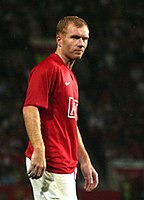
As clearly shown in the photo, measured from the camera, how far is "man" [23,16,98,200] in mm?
2771

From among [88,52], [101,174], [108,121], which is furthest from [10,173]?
[88,52]

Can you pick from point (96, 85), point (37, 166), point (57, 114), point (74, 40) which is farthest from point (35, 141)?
→ point (96, 85)

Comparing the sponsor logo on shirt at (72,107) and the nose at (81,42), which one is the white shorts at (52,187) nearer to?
the sponsor logo on shirt at (72,107)

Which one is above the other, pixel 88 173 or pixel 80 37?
pixel 80 37

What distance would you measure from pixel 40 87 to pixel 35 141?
0.27 meters

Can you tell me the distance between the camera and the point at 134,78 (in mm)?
8922

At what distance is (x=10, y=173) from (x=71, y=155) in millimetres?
4098

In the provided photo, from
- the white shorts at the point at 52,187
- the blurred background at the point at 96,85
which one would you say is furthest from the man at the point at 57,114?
the blurred background at the point at 96,85

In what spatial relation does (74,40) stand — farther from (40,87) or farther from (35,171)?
(35,171)

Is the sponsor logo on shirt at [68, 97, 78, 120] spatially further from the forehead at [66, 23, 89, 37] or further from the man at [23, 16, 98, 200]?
the forehead at [66, 23, 89, 37]

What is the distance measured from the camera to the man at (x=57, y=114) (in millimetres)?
2771

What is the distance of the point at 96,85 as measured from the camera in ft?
28.1

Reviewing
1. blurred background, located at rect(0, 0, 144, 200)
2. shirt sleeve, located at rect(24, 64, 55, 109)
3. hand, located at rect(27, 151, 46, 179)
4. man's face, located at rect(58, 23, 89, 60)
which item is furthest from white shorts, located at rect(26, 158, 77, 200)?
blurred background, located at rect(0, 0, 144, 200)

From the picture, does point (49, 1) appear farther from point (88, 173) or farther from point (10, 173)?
Answer: point (88, 173)
